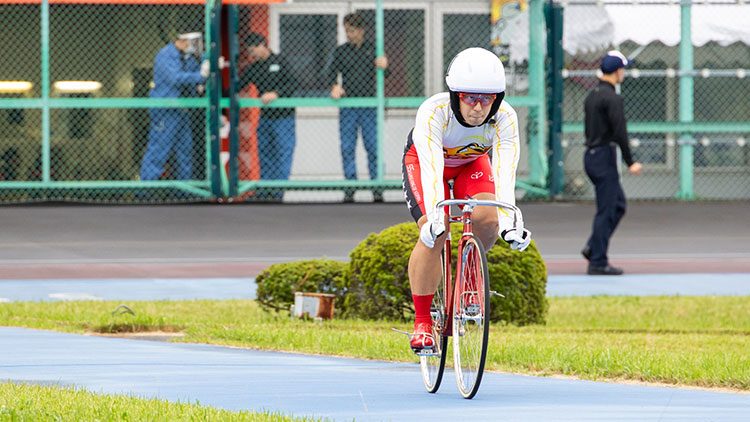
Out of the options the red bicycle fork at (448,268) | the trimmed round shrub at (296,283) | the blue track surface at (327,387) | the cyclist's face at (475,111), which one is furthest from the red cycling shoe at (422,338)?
the trimmed round shrub at (296,283)

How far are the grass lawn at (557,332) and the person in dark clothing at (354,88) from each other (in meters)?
7.56

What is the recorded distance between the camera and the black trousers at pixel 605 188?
13.7 m

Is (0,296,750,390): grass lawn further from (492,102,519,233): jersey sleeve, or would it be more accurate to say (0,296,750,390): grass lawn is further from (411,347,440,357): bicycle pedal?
(492,102,519,233): jersey sleeve

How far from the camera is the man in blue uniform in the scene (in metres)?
19.3

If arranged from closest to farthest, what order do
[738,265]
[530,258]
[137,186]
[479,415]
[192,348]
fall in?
[479,415] < [192,348] < [530,258] < [738,265] < [137,186]

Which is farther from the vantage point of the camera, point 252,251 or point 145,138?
point 145,138

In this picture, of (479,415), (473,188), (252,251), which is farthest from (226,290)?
(479,415)

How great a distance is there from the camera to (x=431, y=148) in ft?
22.7

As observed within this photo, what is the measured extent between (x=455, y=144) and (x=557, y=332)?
3701mm

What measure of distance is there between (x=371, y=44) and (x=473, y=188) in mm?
12465

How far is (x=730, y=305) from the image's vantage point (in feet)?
39.7

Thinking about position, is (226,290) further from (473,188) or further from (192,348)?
(473,188)

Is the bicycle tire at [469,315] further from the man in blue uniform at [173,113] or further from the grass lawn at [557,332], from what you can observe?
the man in blue uniform at [173,113]

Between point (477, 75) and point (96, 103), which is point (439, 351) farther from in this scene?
point (96, 103)
